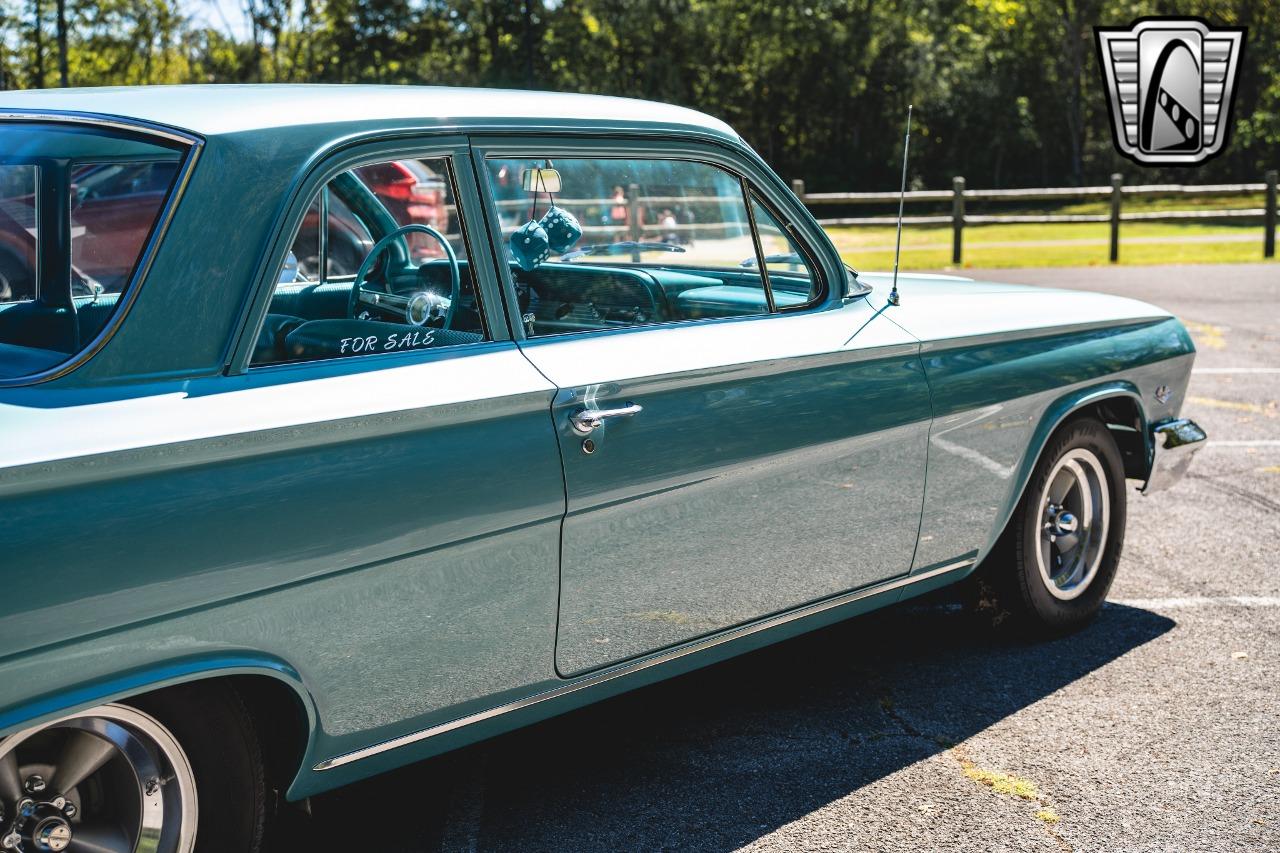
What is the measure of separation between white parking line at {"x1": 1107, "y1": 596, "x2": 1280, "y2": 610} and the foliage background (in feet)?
131

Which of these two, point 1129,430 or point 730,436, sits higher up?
point 730,436

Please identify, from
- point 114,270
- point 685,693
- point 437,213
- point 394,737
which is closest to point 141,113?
point 114,270

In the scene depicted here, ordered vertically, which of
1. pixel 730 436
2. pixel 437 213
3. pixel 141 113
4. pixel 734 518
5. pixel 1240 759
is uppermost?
Result: pixel 141 113

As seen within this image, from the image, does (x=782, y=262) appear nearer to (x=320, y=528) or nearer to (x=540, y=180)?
(x=540, y=180)

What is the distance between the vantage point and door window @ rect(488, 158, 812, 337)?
10.6ft

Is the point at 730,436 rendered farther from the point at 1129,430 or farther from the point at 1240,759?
the point at 1129,430

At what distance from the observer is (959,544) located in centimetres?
392

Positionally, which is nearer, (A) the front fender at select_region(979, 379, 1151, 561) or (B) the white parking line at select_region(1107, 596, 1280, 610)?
(A) the front fender at select_region(979, 379, 1151, 561)

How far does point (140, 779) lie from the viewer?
2375 millimetres

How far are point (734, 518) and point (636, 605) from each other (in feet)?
1.12

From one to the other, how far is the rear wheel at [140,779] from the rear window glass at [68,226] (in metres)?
0.62

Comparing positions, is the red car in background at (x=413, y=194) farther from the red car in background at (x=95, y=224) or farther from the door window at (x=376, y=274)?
the red car in background at (x=95, y=224)

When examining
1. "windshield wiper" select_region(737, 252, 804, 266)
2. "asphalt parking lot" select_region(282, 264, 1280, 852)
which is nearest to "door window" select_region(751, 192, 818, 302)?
"windshield wiper" select_region(737, 252, 804, 266)

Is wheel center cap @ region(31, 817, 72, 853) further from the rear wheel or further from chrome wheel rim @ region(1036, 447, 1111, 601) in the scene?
chrome wheel rim @ region(1036, 447, 1111, 601)
